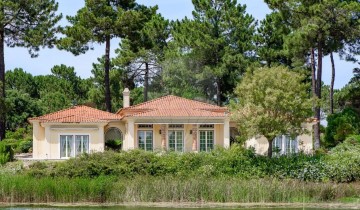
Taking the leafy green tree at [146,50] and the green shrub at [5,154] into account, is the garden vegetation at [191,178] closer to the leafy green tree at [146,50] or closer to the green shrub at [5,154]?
the green shrub at [5,154]

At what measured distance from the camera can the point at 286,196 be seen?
30.8 meters

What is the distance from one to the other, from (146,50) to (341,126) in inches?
746

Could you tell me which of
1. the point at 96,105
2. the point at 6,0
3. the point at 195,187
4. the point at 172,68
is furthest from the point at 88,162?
the point at 96,105

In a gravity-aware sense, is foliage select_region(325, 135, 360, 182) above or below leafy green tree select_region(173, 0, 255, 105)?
below

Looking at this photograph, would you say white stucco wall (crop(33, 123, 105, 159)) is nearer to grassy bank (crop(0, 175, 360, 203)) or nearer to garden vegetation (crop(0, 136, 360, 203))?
garden vegetation (crop(0, 136, 360, 203))

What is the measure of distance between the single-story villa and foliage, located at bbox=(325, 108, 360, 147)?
62.6 inches

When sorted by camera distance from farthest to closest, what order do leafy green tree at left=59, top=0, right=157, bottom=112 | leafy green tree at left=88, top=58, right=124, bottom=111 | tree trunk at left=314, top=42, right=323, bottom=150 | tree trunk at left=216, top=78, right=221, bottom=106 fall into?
leafy green tree at left=88, top=58, right=124, bottom=111
tree trunk at left=216, top=78, right=221, bottom=106
leafy green tree at left=59, top=0, right=157, bottom=112
tree trunk at left=314, top=42, right=323, bottom=150

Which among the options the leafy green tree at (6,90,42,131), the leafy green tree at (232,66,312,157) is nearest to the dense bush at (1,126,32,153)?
the leafy green tree at (6,90,42,131)

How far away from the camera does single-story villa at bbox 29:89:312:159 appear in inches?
1801

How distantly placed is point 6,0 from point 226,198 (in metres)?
26.2

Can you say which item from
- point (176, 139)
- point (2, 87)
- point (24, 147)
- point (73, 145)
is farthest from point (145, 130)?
point (2, 87)

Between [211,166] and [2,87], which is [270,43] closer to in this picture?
[2,87]

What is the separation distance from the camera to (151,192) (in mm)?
30609

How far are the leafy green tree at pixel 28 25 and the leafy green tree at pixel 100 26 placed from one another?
188 centimetres
